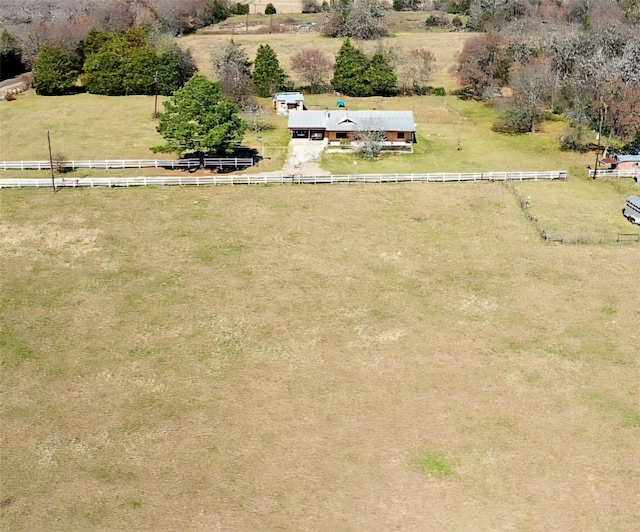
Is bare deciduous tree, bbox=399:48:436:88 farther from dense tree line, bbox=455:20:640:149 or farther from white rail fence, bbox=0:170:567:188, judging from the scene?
white rail fence, bbox=0:170:567:188

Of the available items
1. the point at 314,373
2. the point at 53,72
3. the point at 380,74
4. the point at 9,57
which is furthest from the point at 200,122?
the point at 9,57

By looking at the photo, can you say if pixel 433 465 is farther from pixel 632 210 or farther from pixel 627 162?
pixel 627 162

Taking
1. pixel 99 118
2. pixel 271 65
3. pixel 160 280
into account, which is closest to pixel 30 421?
pixel 160 280

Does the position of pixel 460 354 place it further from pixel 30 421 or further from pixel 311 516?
pixel 30 421

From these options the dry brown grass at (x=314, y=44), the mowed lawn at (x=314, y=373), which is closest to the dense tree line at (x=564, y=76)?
the dry brown grass at (x=314, y=44)

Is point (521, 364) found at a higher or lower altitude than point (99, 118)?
lower

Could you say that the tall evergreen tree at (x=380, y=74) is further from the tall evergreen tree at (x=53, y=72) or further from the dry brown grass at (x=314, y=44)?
the tall evergreen tree at (x=53, y=72)

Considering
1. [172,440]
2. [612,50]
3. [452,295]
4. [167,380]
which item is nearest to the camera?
[172,440]
